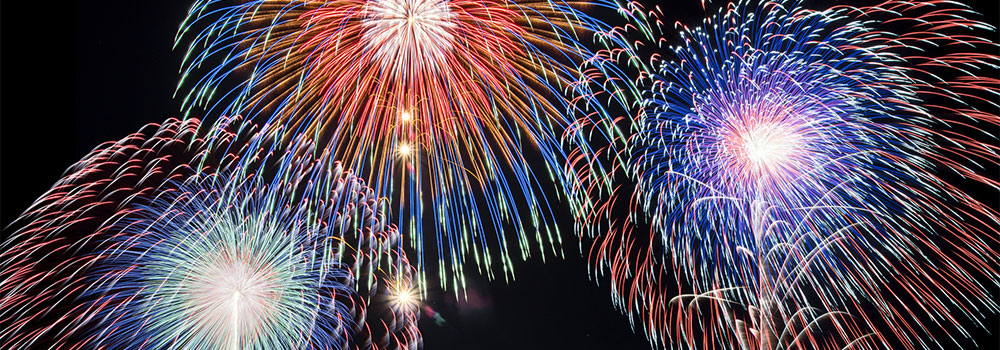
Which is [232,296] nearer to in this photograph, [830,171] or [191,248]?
[191,248]

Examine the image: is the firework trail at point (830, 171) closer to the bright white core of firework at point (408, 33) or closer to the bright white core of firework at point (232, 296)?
the bright white core of firework at point (408, 33)


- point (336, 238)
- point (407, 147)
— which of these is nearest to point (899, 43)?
point (407, 147)

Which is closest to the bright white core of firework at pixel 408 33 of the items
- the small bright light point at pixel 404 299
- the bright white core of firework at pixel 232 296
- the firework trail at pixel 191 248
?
the firework trail at pixel 191 248

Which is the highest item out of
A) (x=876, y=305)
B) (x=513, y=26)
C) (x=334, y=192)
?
(x=513, y=26)

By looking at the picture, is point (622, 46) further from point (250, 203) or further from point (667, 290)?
point (250, 203)

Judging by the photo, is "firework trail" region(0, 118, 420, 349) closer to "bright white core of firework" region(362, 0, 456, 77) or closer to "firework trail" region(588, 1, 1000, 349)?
"bright white core of firework" region(362, 0, 456, 77)

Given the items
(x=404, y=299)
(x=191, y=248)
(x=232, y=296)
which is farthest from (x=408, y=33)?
(x=404, y=299)

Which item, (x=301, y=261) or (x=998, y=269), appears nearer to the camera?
(x=998, y=269)
